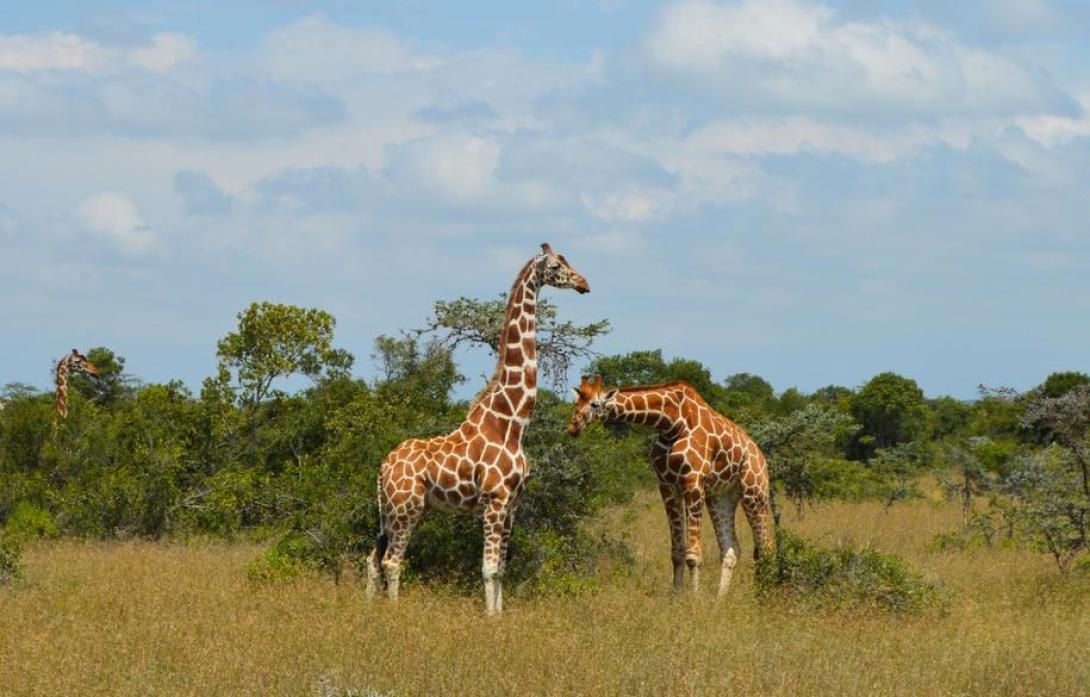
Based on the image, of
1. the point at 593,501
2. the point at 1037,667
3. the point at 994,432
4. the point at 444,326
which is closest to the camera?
the point at 1037,667

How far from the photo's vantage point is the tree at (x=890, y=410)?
150 feet

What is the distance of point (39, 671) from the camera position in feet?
31.8

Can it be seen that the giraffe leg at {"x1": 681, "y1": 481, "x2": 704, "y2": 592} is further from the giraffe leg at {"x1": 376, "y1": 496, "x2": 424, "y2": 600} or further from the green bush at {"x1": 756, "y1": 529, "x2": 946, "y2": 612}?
the giraffe leg at {"x1": 376, "y1": 496, "x2": 424, "y2": 600}

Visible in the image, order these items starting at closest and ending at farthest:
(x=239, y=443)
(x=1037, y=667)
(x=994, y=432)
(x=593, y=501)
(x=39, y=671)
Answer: (x=39, y=671) < (x=1037, y=667) < (x=593, y=501) < (x=239, y=443) < (x=994, y=432)

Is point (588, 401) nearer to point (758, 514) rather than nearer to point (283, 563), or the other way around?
point (758, 514)

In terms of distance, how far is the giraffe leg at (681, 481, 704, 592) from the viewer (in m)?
14.3

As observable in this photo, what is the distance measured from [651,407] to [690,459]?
0.65 metres

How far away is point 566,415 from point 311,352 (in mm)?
11214

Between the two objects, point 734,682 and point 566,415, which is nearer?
point 734,682

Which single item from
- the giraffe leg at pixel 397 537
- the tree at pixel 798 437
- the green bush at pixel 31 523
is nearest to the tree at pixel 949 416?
the tree at pixel 798 437

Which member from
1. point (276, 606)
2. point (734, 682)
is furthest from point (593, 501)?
point (734, 682)

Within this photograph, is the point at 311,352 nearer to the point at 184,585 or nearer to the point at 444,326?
the point at 444,326

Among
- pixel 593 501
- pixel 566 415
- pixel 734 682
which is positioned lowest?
pixel 734 682

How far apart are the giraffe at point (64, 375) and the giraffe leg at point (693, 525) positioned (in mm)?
13081
